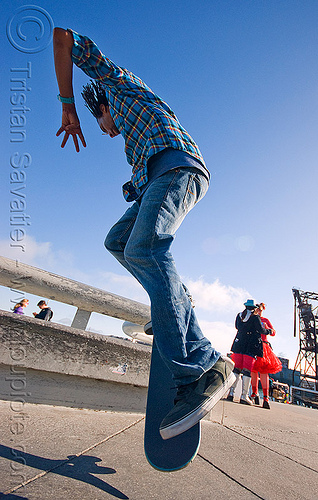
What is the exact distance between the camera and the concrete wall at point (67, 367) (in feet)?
5.48

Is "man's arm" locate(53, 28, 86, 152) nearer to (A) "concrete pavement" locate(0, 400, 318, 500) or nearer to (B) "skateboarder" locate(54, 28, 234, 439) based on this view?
(B) "skateboarder" locate(54, 28, 234, 439)

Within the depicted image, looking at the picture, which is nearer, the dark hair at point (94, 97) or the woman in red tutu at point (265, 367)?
the dark hair at point (94, 97)

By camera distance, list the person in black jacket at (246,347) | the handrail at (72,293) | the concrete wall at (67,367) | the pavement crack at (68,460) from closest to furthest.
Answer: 1. the pavement crack at (68,460)
2. the concrete wall at (67,367)
3. the handrail at (72,293)
4. the person in black jacket at (246,347)

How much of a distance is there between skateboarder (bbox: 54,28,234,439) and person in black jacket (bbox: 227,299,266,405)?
390cm

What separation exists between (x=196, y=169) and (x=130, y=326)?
2.09 meters

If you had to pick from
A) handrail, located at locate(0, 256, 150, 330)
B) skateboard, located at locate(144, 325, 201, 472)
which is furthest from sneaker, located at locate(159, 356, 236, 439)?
handrail, located at locate(0, 256, 150, 330)

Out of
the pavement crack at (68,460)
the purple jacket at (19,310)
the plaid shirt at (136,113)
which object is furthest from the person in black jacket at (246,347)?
the purple jacket at (19,310)

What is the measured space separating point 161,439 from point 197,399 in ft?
0.79

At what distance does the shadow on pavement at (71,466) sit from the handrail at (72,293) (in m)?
1.21

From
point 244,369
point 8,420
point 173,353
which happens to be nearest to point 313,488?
point 173,353

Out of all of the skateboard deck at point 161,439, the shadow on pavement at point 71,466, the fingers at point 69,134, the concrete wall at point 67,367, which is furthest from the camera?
the fingers at point 69,134

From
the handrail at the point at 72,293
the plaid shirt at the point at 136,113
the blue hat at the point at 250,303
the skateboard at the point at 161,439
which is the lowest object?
the skateboard at the point at 161,439

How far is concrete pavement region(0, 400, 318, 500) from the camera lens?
0.88 meters

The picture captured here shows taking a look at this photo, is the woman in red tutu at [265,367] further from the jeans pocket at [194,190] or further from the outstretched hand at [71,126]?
the outstretched hand at [71,126]
